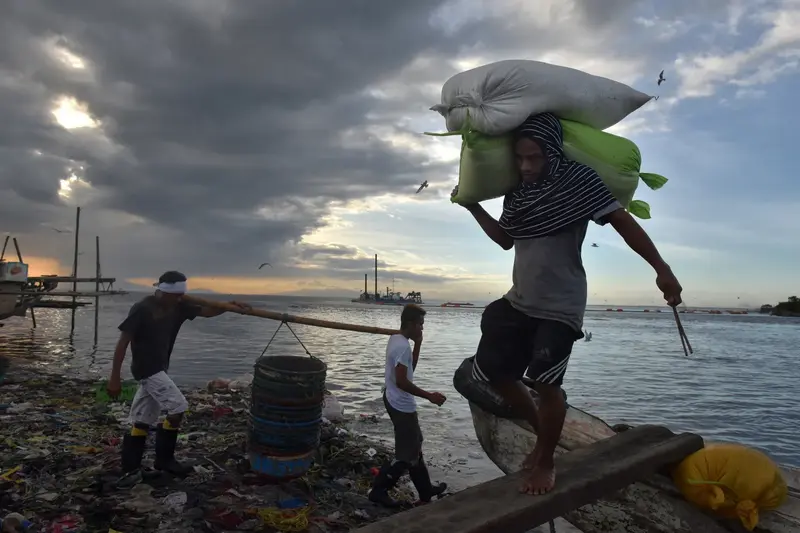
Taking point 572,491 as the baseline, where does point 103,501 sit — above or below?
below

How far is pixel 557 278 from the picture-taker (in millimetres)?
3012

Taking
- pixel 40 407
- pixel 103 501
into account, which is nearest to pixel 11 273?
pixel 40 407

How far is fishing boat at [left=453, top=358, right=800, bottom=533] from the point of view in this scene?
3.32m

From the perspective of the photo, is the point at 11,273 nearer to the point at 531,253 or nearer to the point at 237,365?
the point at 237,365

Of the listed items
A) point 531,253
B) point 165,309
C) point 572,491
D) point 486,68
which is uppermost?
point 486,68

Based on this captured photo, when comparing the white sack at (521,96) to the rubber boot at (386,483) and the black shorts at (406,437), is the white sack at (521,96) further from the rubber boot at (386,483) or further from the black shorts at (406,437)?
the rubber boot at (386,483)

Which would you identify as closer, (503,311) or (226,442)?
(503,311)

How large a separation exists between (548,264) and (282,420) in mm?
Result: 3667

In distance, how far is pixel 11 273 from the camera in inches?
953

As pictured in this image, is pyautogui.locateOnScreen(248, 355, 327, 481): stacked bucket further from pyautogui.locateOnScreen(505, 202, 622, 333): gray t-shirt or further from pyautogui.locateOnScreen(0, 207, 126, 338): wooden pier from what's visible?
pyautogui.locateOnScreen(0, 207, 126, 338): wooden pier

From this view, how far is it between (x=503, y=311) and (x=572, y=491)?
106 centimetres

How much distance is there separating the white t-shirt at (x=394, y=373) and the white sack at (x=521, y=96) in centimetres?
297

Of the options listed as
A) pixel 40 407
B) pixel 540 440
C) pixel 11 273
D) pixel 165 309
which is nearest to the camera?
pixel 540 440

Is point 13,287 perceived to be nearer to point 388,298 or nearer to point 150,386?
point 150,386
